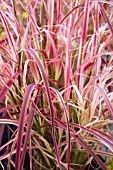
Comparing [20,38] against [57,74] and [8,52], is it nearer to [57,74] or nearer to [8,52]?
[8,52]

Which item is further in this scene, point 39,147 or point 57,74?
point 57,74

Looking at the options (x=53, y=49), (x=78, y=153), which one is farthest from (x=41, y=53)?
(x=78, y=153)

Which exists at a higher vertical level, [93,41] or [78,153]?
[93,41]

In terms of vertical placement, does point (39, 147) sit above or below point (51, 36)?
below

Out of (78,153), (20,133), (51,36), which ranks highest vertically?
(51,36)

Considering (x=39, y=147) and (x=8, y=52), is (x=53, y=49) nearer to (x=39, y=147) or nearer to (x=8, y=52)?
(x=8, y=52)

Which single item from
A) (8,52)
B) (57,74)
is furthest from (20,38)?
(57,74)

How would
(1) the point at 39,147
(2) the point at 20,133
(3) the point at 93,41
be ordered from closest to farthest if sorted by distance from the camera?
(2) the point at 20,133, (1) the point at 39,147, (3) the point at 93,41

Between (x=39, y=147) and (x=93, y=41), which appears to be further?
(x=93, y=41)

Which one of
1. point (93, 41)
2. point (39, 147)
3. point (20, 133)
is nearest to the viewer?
point (20, 133)
